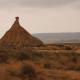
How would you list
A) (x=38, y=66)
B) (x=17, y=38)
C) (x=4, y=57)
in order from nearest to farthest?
(x=38, y=66)
(x=4, y=57)
(x=17, y=38)

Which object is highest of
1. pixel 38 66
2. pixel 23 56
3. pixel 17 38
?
pixel 17 38

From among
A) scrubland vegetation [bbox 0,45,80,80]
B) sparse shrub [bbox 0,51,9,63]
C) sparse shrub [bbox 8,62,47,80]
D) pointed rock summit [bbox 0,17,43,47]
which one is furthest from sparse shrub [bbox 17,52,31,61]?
pointed rock summit [bbox 0,17,43,47]

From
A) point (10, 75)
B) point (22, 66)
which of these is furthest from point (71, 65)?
point (10, 75)

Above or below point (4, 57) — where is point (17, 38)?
above

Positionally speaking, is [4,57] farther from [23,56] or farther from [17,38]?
[17,38]

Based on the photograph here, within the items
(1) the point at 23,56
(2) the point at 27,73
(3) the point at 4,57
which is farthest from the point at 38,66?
(2) the point at 27,73

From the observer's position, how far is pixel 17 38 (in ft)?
200

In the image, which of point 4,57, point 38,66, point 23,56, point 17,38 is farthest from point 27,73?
point 17,38

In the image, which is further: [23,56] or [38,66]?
[23,56]

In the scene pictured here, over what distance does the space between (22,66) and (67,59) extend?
14426mm

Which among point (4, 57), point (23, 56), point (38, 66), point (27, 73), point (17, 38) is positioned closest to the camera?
point (27, 73)

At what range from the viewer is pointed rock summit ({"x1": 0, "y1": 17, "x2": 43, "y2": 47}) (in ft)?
198

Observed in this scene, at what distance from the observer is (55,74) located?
26.0 m

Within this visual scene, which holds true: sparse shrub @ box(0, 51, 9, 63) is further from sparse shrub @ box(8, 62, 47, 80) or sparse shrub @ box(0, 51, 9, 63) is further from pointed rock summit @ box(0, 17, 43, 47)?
pointed rock summit @ box(0, 17, 43, 47)
